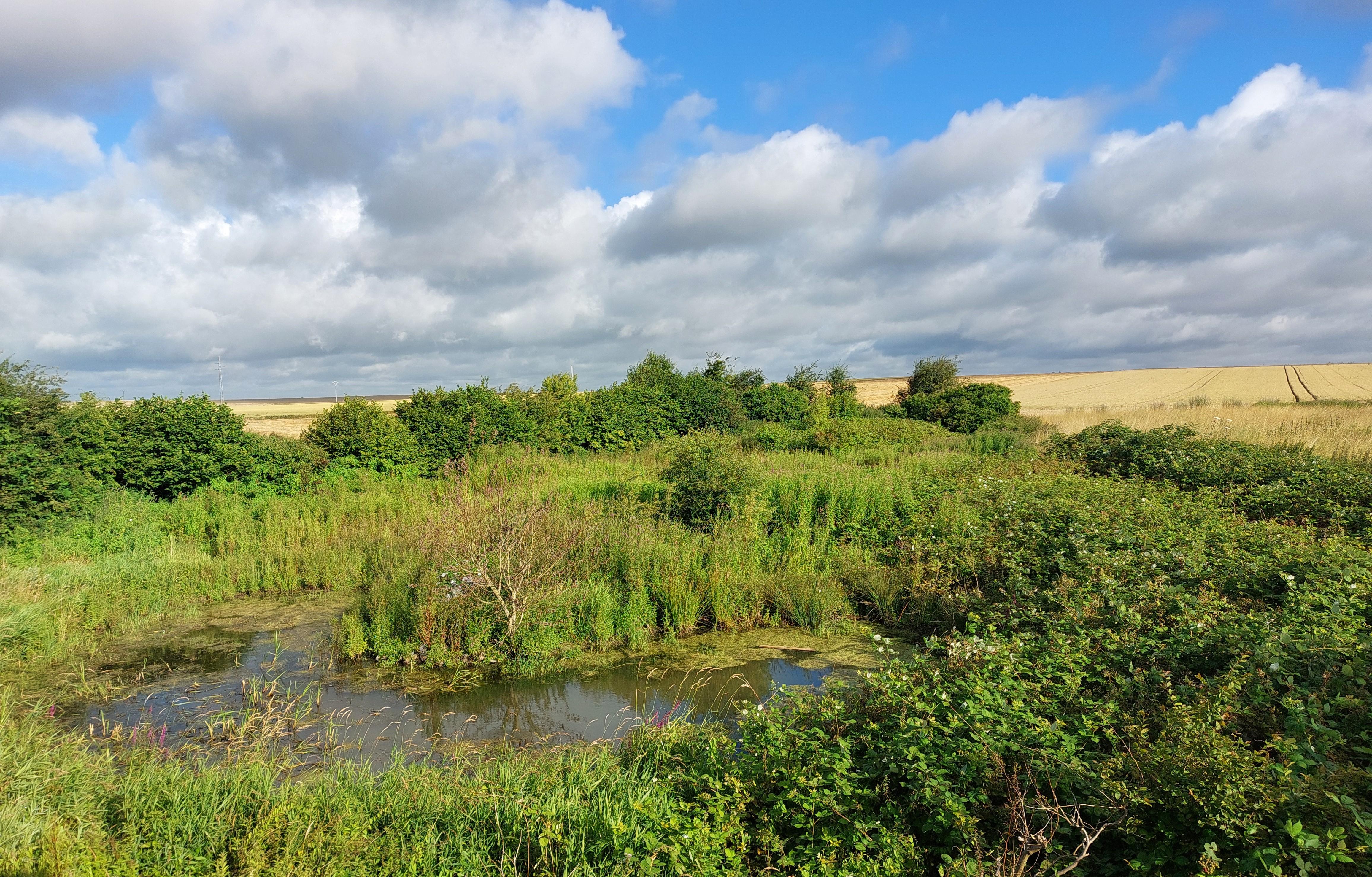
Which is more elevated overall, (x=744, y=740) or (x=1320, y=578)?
(x=1320, y=578)

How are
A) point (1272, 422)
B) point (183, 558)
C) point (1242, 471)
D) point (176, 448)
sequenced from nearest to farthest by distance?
1. point (183, 558)
2. point (1242, 471)
3. point (176, 448)
4. point (1272, 422)

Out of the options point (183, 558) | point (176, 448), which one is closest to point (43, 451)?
point (176, 448)

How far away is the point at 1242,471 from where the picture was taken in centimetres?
1041

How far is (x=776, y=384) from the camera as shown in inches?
945

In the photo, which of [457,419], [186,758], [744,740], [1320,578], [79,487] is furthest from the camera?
[457,419]

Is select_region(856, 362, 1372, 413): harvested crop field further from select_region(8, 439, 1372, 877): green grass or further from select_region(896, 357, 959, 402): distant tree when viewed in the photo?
select_region(8, 439, 1372, 877): green grass

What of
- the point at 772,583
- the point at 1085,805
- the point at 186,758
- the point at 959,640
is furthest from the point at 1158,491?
the point at 186,758

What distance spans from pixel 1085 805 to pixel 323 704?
18.1 feet

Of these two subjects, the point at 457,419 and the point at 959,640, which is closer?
the point at 959,640

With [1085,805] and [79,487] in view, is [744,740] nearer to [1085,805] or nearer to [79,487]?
[1085,805]

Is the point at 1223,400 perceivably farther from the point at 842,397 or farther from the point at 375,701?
the point at 375,701

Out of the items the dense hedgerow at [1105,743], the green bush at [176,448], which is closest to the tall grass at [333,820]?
the dense hedgerow at [1105,743]

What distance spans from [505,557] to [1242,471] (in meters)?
10.9

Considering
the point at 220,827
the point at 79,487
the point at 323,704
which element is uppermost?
the point at 79,487
